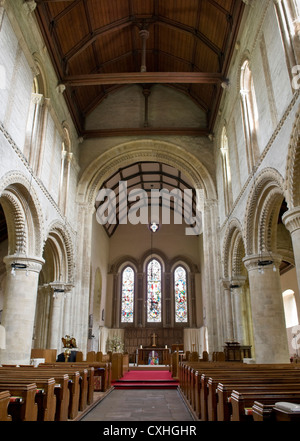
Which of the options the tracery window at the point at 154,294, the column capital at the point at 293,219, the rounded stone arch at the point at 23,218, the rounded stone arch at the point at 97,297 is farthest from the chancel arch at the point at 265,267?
the tracery window at the point at 154,294

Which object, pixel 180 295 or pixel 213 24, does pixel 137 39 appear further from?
pixel 180 295

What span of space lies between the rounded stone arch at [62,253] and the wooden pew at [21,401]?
891cm

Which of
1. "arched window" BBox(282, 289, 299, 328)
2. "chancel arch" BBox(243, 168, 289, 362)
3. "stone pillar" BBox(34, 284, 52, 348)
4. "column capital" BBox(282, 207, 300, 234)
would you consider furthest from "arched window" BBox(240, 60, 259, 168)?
"arched window" BBox(282, 289, 299, 328)

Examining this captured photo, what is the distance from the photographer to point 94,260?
19.2 m

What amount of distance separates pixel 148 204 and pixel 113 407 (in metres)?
18.8

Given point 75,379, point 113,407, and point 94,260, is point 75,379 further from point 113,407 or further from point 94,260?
point 94,260

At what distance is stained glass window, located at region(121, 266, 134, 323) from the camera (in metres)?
22.8

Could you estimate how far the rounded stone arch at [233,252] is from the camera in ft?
38.9

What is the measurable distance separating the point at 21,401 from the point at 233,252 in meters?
9.90

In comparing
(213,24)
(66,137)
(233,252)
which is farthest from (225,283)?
(213,24)

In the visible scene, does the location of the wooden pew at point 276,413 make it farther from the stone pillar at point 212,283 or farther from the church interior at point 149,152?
the stone pillar at point 212,283

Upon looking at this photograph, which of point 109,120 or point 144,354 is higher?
point 109,120

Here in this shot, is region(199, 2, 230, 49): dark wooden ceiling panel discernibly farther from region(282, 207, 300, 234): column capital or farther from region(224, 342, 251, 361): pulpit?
region(224, 342, 251, 361): pulpit

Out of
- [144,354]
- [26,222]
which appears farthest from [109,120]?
[144,354]
